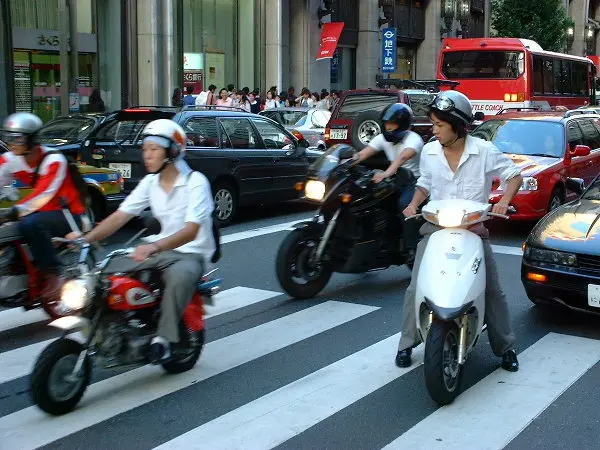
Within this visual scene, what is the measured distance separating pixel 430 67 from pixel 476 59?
580 inches

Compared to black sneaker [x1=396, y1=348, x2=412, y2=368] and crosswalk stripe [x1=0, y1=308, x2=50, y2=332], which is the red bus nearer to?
crosswalk stripe [x1=0, y1=308, x2=50, y2=332]

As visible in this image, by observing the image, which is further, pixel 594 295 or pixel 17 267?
pixel 17 267

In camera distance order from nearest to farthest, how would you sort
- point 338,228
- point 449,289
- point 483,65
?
point 449,289, point 338,228, point 483,65

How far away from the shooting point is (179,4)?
25.8m

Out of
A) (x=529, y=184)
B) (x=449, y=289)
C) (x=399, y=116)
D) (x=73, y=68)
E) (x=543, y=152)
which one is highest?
(x=73, y=68)

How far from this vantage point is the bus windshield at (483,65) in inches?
989

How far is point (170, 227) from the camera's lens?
562cm

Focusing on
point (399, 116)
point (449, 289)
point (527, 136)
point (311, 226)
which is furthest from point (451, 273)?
point (527, 136)

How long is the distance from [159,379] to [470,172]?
2.41 meters

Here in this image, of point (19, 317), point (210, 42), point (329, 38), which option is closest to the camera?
point (19, 317)

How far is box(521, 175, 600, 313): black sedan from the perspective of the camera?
6762mm

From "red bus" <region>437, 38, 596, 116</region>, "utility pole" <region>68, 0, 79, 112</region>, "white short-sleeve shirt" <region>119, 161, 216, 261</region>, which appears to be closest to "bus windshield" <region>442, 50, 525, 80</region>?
"red bus" <region>437, 38, 596, 116</region>

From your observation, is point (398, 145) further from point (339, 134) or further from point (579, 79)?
point (579, 79)

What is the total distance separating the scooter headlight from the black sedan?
192cm
